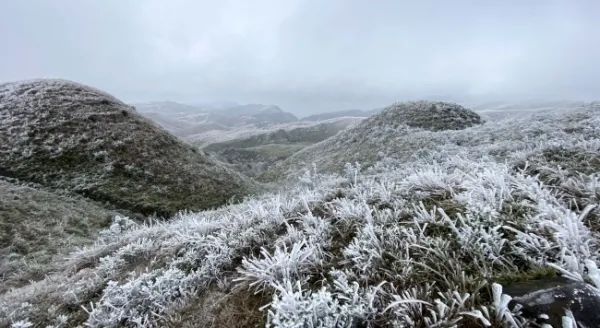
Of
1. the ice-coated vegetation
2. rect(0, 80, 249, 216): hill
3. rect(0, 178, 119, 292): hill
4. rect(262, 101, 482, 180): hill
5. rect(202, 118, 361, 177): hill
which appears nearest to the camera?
the ice-coated vegetation

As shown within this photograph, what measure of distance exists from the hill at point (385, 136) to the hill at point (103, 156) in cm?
916

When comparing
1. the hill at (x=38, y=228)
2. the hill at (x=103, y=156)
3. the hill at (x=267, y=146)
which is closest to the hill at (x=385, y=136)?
the hill at (x=103, y=156)

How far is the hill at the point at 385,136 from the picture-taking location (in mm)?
25844

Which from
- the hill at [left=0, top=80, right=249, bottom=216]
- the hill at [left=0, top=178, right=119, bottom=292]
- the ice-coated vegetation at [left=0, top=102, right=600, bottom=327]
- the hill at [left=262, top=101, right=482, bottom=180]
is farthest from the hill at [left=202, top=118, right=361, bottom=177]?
the ice-coated vegetation at [left=0, top=102, right=600, bottom=327]

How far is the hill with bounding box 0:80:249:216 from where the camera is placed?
19.3 meters

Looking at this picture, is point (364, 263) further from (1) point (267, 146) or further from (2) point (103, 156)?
(1) point (267, 146)

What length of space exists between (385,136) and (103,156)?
22254 mm

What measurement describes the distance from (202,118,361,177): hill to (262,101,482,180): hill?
12.3 m

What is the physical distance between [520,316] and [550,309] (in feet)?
0.57

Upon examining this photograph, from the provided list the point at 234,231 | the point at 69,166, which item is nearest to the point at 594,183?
the point at 234,231

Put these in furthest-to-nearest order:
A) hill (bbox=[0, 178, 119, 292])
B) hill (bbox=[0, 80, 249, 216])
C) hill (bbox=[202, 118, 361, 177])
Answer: hill (bbox=[202, 118, 361, 177]) < hill (bbox=[0, 80, 249, 216]) < hill (bbox=[0, 178, 119, 292])

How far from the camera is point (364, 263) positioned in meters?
2.93

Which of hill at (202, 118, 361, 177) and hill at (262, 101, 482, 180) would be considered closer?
hill at (262, 101, 482, 180)

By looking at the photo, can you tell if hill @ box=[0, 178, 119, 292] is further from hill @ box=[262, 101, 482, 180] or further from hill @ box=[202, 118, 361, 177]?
hill @ box=[202, 118, 361, 177]
